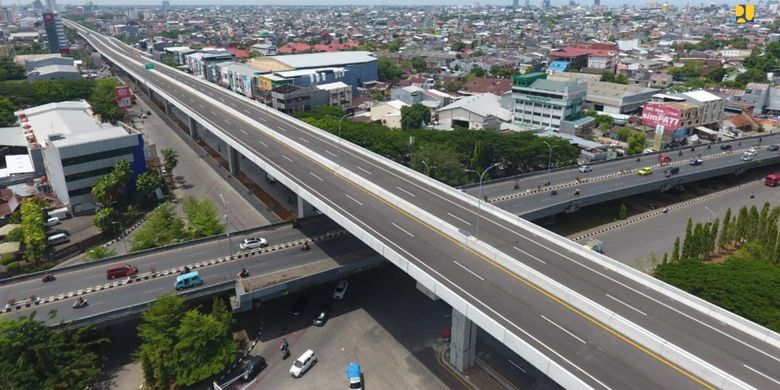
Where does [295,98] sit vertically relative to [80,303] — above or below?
above

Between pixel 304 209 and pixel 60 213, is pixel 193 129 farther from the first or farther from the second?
pixel 304 209

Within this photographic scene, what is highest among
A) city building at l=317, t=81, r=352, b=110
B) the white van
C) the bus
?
city building at l=317, t=81, r=352, b=110

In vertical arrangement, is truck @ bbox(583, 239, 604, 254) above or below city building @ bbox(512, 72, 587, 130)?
below

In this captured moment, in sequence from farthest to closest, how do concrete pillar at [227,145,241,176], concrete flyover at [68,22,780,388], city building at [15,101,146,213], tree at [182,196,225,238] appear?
concrete pillar at [227,145,241,176] < city building at [15,101,146,213] < tree at [182,196,225,238] < concrete flyover at [68,22,780,388]

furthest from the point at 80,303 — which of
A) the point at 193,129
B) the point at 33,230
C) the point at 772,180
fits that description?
the point at 772,180

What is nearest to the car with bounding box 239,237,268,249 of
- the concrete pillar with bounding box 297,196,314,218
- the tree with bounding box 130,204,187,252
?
the concrete pillar with bounding box 297,196,314,218

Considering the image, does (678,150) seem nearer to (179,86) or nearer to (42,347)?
(42,347)

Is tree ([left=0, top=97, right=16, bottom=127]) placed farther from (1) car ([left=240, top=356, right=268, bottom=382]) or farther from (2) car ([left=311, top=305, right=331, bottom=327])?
(1) car ([left=240, top=356, right=268, bottom=382])
